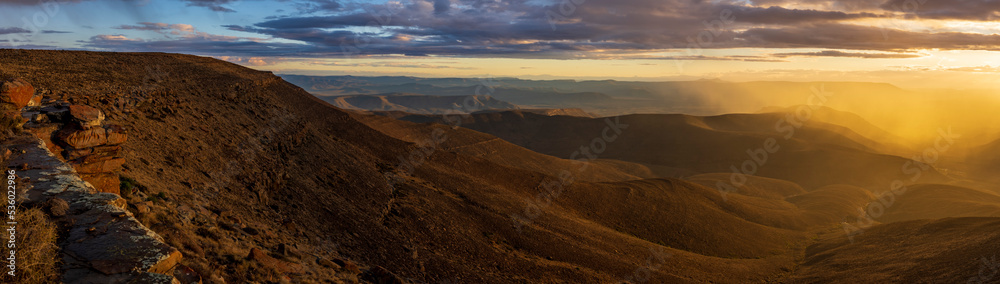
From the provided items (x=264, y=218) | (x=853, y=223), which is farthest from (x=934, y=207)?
(x=264, y=218)

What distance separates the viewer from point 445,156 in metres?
45.2

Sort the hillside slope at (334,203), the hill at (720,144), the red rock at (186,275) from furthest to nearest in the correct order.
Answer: the hill at (720,144)
the hillside slope at (334,203)
the red rock at (186,275)

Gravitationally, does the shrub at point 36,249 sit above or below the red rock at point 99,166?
below

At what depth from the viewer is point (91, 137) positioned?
42.8 ft

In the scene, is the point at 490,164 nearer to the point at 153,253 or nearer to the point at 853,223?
the point at 153,253

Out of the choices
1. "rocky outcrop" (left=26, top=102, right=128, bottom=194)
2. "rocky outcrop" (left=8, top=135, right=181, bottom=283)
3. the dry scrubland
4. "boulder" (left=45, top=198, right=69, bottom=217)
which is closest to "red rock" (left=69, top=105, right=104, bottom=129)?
"rocky outcrop" (left=26, top=102, right=128, bottom=194)

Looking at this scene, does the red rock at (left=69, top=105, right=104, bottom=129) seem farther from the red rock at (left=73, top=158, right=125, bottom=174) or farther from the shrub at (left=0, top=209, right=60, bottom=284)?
the shrub at (left=0, top=209, right=60, bottom=284)

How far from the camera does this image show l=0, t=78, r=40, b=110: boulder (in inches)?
524

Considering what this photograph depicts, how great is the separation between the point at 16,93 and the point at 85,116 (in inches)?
72.3

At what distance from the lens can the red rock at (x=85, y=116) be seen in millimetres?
13711

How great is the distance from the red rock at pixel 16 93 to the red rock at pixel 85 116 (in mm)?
1280

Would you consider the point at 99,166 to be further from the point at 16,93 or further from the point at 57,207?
the point at 57,207

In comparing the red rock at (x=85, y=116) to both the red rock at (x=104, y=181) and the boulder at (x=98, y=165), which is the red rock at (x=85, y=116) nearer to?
the boulder at (x=98, y=165)

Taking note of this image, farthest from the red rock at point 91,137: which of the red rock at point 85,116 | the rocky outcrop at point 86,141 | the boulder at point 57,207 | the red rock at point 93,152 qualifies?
the boulder at point 57,207
